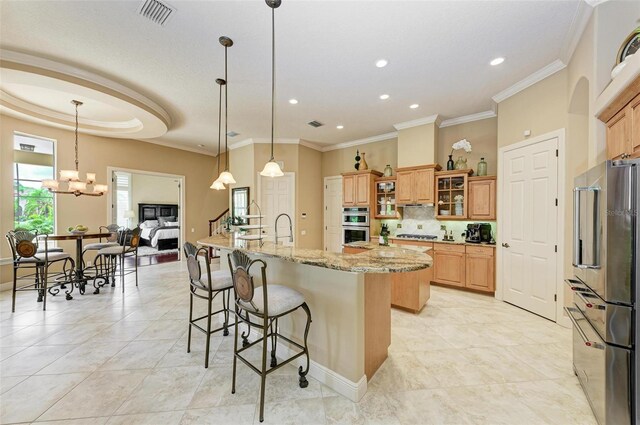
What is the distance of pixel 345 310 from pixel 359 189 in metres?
4.02

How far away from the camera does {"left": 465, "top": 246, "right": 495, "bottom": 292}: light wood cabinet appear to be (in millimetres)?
4035

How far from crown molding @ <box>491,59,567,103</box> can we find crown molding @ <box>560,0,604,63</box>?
0.34ft

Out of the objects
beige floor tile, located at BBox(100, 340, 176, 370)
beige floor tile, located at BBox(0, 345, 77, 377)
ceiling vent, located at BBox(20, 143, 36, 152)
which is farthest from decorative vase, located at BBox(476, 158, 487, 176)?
ceiling vent, located at BBox(20, 143, 36, 152)

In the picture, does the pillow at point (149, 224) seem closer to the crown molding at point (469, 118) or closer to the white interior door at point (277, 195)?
the white interior door at point (277, 195)

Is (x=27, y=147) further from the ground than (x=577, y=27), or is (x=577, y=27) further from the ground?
(x=577, y=27)

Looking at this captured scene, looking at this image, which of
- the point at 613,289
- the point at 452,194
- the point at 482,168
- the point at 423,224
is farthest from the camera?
the point at 423,224

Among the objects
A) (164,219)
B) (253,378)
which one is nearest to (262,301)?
(253,378)

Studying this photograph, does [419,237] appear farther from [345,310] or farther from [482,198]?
[345,310]

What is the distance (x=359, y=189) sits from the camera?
18.4 ft

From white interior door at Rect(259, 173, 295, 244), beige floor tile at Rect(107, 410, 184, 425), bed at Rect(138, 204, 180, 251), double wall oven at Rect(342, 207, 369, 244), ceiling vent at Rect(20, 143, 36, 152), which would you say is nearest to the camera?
beige floor tile at Rect(107, 410, 184, 425)

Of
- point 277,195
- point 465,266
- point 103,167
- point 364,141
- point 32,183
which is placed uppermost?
point 364,141

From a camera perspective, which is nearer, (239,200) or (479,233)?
(479,233)

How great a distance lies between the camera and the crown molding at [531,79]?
3.06 m

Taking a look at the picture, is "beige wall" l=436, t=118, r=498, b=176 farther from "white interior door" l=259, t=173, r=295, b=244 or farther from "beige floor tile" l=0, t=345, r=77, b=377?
"beige floor tile" l=0, t=345, r=77, b=377
